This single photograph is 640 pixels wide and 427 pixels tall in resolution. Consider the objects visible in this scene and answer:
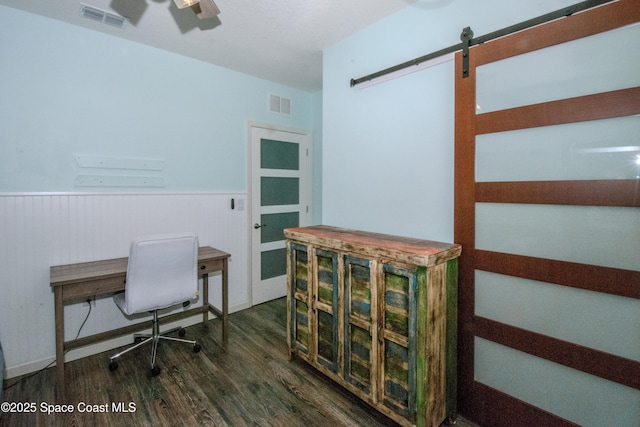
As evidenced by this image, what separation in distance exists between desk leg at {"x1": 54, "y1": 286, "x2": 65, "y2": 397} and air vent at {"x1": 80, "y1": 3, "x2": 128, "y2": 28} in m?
2.07

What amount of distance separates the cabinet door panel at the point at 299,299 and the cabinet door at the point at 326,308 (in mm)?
117

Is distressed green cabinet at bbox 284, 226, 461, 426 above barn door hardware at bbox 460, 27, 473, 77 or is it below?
below

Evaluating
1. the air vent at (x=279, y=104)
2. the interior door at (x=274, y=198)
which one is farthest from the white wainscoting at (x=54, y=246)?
the air vent at (x=279, y=104)

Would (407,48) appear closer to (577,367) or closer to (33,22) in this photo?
(577,367)

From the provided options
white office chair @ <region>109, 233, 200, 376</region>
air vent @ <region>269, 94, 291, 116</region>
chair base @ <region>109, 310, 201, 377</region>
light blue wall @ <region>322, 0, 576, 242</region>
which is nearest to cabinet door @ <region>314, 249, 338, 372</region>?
light blue wall @ <region>322, 0, 576, 242</region>

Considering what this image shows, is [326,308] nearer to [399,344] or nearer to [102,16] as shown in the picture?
[399,344]

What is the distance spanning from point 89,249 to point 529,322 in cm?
332

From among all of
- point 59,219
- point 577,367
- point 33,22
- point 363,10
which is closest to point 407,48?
point 363,10

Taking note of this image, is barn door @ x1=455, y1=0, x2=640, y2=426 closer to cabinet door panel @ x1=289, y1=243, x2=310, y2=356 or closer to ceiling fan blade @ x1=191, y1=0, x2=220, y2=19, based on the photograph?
cabinet door panel @ x1=289, y1=243, x2=310, y2=356

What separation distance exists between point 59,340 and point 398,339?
91.6 inches

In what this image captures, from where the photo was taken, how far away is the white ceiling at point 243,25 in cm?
214

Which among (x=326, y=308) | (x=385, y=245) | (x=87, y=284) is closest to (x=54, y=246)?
(x=87, y=284)

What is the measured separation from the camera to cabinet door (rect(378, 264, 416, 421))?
1.62m

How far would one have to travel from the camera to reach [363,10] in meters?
2.18
